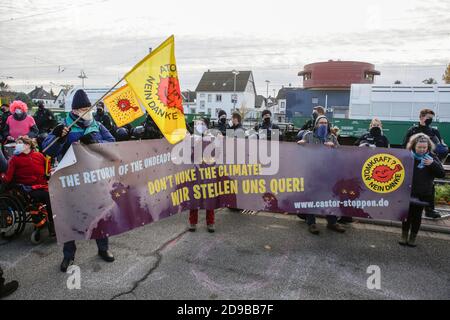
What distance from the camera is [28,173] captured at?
15.6 feet

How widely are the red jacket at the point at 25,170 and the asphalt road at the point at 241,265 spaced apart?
2.94 feet

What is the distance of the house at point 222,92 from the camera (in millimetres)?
59094

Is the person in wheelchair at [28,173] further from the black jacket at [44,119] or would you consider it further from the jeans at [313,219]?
the black jacket at [44,119]

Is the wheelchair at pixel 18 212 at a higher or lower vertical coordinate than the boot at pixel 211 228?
higher

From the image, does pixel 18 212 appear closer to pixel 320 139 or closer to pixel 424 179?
pixel 320 139

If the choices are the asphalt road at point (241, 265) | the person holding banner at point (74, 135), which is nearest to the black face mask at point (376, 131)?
the asphalt road at point (241, 265)

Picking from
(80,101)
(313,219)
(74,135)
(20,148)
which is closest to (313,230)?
(313,219)

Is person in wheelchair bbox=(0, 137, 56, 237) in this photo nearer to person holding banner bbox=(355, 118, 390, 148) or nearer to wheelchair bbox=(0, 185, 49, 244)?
wheelchair bbox=(0, 185, 49, 244)

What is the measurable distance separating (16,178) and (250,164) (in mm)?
3425

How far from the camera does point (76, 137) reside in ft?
13.1

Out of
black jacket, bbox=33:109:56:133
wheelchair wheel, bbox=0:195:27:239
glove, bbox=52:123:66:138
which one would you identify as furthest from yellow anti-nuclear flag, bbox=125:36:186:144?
black jacket, bbox=33:109:56:133
